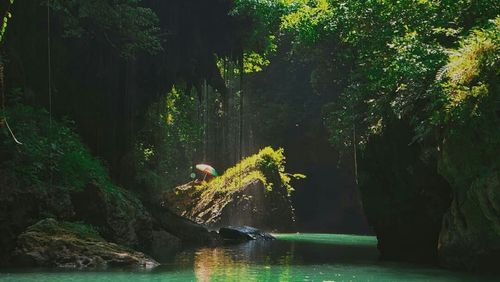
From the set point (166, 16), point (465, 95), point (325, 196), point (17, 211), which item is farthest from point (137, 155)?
point (325, 196)

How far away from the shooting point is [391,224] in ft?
48.0

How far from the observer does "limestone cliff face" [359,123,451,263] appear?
1316 cm

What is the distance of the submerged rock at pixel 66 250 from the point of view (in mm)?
10758

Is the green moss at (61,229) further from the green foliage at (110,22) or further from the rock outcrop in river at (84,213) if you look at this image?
the green foliage at (110,22)

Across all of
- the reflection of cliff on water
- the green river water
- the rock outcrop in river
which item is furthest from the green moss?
the reflection of cliff on water

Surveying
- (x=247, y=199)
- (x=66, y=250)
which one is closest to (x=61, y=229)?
(x=66, y=250)

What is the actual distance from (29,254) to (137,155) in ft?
37.4

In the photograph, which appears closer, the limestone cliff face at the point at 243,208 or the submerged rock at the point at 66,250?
the submerged rock at the point at 66,250

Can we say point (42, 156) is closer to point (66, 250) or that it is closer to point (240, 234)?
point (66, 250)

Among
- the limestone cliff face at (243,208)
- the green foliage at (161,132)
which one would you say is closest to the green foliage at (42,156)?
the green foliage at (161,132)

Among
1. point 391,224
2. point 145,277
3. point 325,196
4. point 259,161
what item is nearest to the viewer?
point 145,277

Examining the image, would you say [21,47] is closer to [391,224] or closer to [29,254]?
[29,254]

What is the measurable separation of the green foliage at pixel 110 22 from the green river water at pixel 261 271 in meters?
5.95

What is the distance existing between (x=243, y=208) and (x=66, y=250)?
53.6 ft
